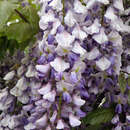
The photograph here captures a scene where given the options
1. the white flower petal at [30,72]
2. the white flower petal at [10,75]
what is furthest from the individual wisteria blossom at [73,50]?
the white flower petal at [10,75]

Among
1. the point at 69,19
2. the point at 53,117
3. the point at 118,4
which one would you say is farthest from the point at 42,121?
the point at 118,4

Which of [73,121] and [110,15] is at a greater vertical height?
[110,15]

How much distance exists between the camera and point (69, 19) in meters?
1.23

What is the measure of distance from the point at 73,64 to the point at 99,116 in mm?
336

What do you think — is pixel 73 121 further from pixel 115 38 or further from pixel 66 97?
pixel 115 38

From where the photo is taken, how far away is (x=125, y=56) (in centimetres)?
152

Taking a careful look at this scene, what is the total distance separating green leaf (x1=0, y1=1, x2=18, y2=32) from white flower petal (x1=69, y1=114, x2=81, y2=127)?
0.44 meters

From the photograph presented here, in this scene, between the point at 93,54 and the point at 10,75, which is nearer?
the point at 93,54

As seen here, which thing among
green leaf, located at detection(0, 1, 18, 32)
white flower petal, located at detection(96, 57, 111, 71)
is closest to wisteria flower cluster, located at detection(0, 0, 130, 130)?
white flower petal, located at detection(96, 57, 111, 71)

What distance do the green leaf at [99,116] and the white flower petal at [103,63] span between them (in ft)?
0.84

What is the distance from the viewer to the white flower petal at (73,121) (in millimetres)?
1329

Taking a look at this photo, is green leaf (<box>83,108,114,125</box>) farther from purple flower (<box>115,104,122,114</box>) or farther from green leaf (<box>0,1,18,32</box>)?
green leaf (<box>0,1,18,32</box>)

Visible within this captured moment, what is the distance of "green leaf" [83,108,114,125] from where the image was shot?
4.91ft

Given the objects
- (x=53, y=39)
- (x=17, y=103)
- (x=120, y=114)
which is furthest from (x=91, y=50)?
(x=17, y=103)
